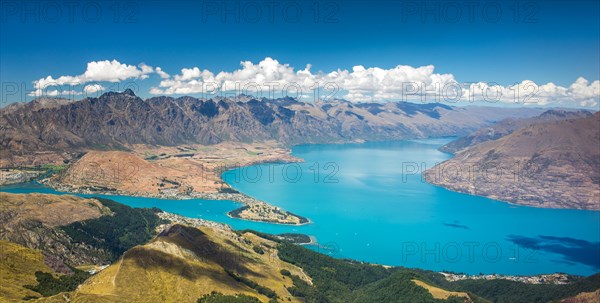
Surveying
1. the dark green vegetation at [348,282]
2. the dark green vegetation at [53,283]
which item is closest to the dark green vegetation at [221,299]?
the dark green vegetation at [348,282]

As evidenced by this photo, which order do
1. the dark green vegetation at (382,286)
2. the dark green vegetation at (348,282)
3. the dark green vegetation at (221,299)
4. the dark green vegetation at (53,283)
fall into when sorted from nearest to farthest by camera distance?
the dark green vegetation at (53,283) → the dark green vegetation at (221,299) → the dark green vegetation at (348,282) → the dark green vegetation at (382,286)

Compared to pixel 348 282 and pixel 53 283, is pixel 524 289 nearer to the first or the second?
pixel 348 282

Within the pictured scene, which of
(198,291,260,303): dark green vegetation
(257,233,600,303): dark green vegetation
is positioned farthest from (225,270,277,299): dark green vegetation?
(198,291,260,303): dark green vegetation

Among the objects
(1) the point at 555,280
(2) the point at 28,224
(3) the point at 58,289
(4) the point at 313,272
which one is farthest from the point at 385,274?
(2) the point at 28,224

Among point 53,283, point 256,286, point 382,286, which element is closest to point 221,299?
point 256,286

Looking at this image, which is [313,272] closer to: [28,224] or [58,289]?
[58,289]

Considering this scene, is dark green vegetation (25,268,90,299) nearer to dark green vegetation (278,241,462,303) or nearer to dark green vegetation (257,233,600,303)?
dark green vegetation (278,241,462,303)

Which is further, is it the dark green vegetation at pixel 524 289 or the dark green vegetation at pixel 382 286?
the dark green vegetation at pixel 524 289

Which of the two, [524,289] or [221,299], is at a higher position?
[221,299]

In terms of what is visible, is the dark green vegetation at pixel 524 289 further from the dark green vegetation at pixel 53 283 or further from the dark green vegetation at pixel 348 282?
the dark green vegetation at pixel 53 283

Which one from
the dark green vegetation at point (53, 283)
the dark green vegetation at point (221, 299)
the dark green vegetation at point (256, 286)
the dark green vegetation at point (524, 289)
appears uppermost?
the dark green vegetation at point (53, 283)
